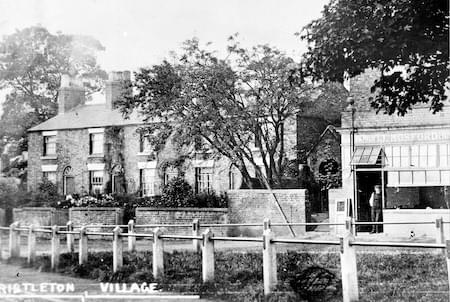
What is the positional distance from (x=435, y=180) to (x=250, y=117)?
3.46 metres

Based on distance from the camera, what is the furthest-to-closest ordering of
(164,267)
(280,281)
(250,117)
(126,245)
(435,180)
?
(250,117) < (126,245) < (435,180) < (164,267) < (280,281)

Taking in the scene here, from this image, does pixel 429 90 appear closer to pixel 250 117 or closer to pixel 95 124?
pixel 250 117

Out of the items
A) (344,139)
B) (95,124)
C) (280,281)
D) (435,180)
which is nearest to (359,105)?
(344,139)

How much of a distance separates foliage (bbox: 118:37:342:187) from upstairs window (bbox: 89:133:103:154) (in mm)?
859

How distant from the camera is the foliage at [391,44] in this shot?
6.89 meters

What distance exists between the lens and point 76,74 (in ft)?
34.5

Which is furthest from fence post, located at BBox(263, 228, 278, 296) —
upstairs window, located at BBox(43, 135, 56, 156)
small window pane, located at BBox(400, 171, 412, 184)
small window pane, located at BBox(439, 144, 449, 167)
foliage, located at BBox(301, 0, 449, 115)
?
upstairs window, located at BBox(43, 135, 56, 156)

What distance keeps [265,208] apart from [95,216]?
3003mm

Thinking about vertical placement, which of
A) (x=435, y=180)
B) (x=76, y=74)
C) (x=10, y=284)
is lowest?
(x=10, y=284)

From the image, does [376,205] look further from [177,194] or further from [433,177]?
[177,194]

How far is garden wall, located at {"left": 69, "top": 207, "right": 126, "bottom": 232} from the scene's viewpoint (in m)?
10.8

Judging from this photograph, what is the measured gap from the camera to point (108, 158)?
40.4 feet

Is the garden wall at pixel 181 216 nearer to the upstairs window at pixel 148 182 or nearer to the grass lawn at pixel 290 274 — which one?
the upstairs window at pixel 148 182

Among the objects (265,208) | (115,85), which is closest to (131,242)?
(265,208)
